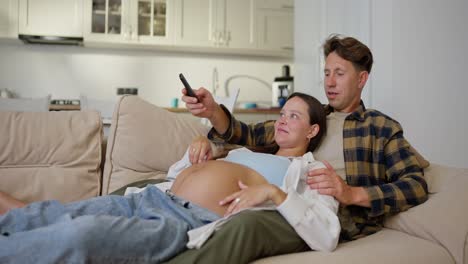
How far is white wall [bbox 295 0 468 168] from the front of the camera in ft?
8.27

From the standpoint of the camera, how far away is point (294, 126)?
58.9 inches

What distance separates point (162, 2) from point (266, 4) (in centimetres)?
109

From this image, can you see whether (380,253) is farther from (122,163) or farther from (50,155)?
Result: (50,155)

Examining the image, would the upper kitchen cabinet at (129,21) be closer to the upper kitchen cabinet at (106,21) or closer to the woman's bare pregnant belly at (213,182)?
the upper kitchen cabinet at (106,21)

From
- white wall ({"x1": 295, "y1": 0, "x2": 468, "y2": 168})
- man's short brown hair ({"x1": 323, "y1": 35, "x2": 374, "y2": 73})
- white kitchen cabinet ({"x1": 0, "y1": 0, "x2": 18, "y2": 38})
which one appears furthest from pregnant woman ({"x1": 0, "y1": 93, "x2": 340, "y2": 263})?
white kitchen cabinet ({"x1": 0, "y1": 0, "x2": 18, "y2": 38})

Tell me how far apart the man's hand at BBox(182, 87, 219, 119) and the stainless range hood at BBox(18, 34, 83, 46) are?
283cm

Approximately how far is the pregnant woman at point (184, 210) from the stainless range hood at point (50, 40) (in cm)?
291

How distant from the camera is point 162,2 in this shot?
13.9ft

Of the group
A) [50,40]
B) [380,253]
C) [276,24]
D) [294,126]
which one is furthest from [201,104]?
[276,24]

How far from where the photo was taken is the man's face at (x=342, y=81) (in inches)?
62.7

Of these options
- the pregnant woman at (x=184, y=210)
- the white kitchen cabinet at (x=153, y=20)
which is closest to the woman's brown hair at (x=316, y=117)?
the pregnant woman at (x=184, y=210)

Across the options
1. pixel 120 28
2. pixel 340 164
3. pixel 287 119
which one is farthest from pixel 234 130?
pixel 120 28

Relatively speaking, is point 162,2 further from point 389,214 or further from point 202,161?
point 389,214

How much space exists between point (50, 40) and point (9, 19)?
1.28 ft
